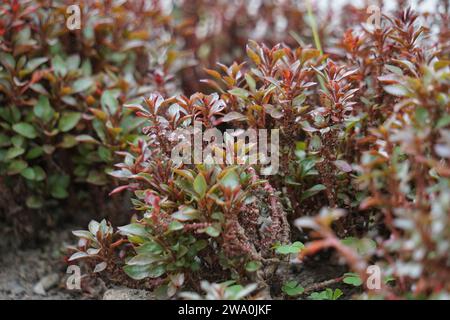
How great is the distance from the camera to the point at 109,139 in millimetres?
2229

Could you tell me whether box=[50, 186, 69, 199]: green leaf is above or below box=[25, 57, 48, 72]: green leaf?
below

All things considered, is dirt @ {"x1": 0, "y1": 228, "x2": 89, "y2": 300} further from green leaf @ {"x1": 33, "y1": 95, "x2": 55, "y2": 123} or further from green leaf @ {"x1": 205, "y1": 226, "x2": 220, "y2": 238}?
green leaf @ {"x1": 205, "y1": 226, "x2": 220, "y2": 238}

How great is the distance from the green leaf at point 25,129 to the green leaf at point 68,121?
10 cm

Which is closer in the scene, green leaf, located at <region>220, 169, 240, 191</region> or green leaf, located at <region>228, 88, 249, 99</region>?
green leaf, located at <region>220, 169, 240, 191</region>

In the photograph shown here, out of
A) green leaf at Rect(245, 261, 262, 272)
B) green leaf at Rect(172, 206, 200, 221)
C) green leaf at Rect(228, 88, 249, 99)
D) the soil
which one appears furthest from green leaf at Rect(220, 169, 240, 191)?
the soil

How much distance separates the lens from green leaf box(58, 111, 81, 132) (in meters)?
2.30

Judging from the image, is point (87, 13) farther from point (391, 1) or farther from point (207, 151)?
point (391, 1)

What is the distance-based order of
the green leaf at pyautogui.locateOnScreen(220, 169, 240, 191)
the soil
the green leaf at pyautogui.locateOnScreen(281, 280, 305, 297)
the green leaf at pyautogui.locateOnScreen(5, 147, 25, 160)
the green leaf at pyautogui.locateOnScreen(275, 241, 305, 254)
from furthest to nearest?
the green leaf at pyautogui.locateOnScreen(5, 147, 25, 160) → the soil → the green leaf at pyautogui.locateOnScreen(281, 280, 305, 297) → the green leaf at pyautogui.locateOnScreen(275, 241, 305, 254) → the green leaf at pyautogui.locateOnScreen(220, 169, 240, 191)

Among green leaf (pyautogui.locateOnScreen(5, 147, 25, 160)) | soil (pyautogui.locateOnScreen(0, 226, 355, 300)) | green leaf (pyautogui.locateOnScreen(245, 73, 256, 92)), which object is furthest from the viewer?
green leaf (pyautogui.locateOnScreen(5, 147, 25, 160))

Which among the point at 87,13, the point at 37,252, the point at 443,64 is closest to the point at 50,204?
the point at 37,252

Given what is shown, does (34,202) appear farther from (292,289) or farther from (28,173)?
(292,289)

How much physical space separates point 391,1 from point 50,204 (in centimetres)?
173

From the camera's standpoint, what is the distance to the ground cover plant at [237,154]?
1.50m

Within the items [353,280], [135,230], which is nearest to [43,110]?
[135,230]
